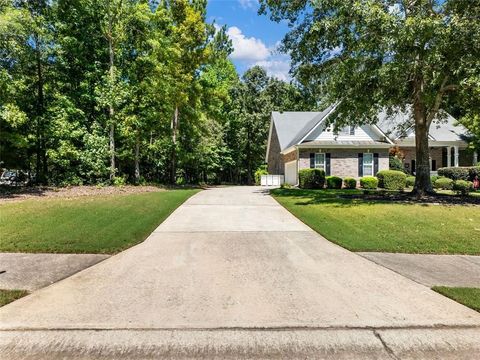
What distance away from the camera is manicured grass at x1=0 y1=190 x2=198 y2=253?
7.16 meters

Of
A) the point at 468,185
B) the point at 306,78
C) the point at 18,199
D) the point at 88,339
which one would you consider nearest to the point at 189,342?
the point at 88,339

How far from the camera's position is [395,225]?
32.1 ft

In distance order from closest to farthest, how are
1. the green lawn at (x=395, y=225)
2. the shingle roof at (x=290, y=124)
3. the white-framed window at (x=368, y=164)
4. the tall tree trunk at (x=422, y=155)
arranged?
the green lawn at (x=395, y=225), the tall tree trunk at (x=422, y=155), the white-framed window at (x=368, y=164), the shingle roof at (x=290, y=124)

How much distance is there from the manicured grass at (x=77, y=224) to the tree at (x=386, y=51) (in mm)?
8991

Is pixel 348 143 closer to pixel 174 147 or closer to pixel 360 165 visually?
pixel 360 165

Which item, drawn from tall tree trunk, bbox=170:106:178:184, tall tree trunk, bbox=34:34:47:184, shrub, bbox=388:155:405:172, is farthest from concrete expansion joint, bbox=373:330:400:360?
shrub, bbox=388:155:405:172

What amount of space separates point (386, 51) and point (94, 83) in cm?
1591

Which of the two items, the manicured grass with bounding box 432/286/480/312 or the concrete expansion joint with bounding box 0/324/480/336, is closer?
the concrete expansion joint with bounding box 0/324/480/336

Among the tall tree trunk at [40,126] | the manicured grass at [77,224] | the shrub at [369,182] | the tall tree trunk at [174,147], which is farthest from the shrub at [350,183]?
the tall tree trunk at [40,126]

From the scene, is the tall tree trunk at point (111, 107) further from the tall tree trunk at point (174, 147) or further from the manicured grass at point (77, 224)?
the manicured grass at point (77, 224)

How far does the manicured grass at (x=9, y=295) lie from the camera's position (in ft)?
14.5

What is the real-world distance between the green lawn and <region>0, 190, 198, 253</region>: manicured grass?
185 inches

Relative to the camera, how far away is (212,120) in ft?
121

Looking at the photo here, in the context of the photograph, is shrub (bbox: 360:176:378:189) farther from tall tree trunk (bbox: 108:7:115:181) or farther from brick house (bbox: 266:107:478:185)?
tall tree trunk (bbox: 108:7:115:181)
